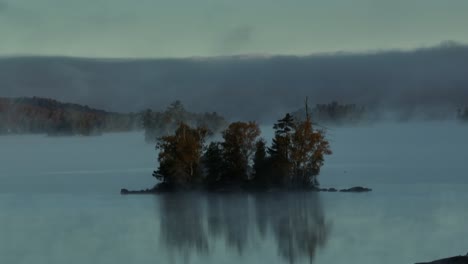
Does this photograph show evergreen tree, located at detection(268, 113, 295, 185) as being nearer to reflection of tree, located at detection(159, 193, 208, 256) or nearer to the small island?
the small island

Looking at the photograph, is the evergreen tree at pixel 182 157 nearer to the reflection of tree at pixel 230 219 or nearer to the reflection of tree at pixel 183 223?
the reflection of tree at pixel 183 223

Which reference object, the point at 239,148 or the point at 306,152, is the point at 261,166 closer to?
the point at 239,148

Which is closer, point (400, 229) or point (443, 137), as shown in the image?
point (400, 229)

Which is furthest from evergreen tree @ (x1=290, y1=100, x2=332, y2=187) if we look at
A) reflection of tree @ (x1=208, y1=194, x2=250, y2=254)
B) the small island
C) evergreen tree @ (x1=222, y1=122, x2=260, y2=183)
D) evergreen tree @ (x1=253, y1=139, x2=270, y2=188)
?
reflection of tree @ (x1=208, y1=194, x2=250, y2=254)

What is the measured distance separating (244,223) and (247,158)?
9.96m

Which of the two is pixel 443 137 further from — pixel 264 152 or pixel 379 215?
pixel 379 215

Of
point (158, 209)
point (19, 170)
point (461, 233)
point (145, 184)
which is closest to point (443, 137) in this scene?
point (19, 170)

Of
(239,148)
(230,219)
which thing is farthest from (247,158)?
(230,219)

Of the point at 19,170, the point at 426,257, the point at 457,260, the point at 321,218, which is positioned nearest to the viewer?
the point at 457,260

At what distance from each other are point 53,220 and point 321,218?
7880 millimetres

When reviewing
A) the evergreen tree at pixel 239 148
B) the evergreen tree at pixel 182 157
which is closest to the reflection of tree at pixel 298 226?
the evergreen tree at pixel 239 148

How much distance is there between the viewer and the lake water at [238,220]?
66.0 feet

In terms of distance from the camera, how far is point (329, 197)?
33031mm

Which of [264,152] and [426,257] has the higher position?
[264,152]
